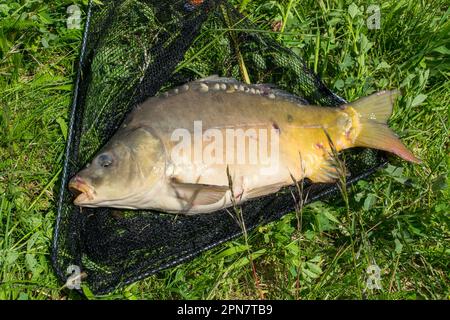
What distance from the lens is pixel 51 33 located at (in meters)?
3.84

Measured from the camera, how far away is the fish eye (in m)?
2.92

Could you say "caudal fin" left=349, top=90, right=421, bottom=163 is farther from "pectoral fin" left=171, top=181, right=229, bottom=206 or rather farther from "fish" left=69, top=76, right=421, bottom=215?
"pectoral fin" left=171, top=181, right=229, bottom=206

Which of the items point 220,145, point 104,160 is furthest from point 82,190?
point 220,145

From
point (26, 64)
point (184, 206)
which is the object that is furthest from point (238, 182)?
point (26, 64)

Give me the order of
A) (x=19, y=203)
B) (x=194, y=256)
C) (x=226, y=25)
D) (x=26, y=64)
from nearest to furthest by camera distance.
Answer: (x=194, y=256) < (x=19, y=203) < (x=226, y=25) < (x=26, y=64)

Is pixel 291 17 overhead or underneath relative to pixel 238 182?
overhead

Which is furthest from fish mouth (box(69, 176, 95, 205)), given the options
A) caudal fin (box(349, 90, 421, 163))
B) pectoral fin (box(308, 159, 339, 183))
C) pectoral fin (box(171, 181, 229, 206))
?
caudal fin (box(349, 90, 421, 163))

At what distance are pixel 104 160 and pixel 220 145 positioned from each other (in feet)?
1.91

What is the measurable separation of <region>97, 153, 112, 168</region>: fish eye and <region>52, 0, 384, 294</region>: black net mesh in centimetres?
25

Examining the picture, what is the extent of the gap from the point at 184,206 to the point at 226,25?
116 cm

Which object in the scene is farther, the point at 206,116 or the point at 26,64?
the point at 26,64

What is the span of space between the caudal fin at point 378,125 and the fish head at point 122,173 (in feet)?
3.63
